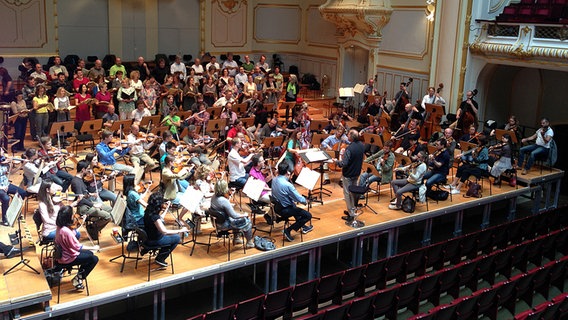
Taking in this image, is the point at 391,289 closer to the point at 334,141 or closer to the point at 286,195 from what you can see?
the point at 286,195

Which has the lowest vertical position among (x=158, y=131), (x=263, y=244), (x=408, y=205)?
(x=263, y=244)

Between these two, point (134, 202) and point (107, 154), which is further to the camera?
point (107, 154)

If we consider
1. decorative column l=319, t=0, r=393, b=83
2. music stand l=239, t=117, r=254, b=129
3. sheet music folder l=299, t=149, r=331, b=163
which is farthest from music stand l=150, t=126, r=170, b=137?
decorative column l=319, t=0, r=393, b=83

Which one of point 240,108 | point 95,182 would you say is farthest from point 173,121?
point 95,182

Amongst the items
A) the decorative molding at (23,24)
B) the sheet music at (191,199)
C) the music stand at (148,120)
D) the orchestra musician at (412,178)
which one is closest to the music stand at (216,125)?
the music stand at (148,120)

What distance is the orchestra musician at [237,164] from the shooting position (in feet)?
40.4

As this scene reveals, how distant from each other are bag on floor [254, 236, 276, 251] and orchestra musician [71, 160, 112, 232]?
2.57 meters

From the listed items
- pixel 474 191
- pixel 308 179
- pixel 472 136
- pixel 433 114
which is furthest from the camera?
pixel 433 114

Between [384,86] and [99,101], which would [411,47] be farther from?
[99,101]

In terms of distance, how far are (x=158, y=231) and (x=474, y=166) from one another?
8.12 meters

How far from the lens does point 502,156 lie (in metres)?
14.5

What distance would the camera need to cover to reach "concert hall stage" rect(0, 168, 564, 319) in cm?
860

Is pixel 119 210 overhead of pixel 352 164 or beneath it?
beneath

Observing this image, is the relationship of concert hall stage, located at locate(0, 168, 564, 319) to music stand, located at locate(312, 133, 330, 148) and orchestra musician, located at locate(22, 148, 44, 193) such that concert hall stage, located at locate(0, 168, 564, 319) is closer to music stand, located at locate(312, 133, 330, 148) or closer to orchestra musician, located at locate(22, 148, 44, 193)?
orchestra musician, located at locate(22, 148, 44, 193)
